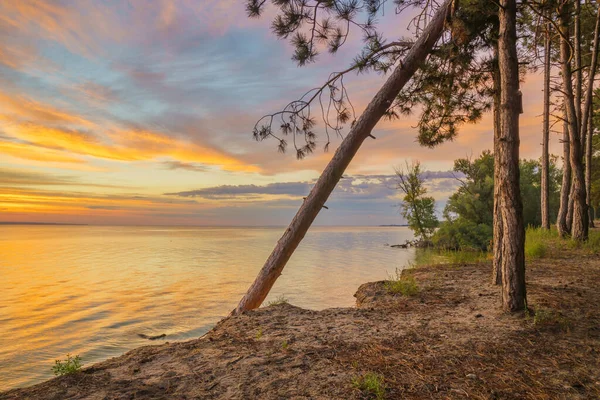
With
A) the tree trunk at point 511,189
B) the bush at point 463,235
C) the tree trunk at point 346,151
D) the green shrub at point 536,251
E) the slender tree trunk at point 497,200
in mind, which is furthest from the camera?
the bush at point 463,235

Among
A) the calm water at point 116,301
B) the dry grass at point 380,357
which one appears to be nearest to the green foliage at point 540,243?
the dry grass at point 380,357

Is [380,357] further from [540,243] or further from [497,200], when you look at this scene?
[540,243]

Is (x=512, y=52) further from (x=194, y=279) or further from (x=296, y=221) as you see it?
(x=194, y=279)

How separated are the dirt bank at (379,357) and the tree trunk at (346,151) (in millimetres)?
1251

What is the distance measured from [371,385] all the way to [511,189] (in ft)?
11.6

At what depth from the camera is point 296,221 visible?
7.13 metres

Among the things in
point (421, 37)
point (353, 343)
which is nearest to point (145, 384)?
point (353, 343)

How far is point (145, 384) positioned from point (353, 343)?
7.13 ft

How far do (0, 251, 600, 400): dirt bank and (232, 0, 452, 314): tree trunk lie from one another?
1251mm

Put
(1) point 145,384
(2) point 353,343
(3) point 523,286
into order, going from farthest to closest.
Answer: (3) point 523,286 → (2) point 353,343 → (1) point 145,384

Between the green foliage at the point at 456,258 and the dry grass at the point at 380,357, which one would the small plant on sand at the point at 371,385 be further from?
the green foliage at the point at 456,258

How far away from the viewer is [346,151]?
23.8 feet

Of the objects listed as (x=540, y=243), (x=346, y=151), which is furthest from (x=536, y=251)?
(x=346, y=151)

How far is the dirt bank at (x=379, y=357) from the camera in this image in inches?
124
